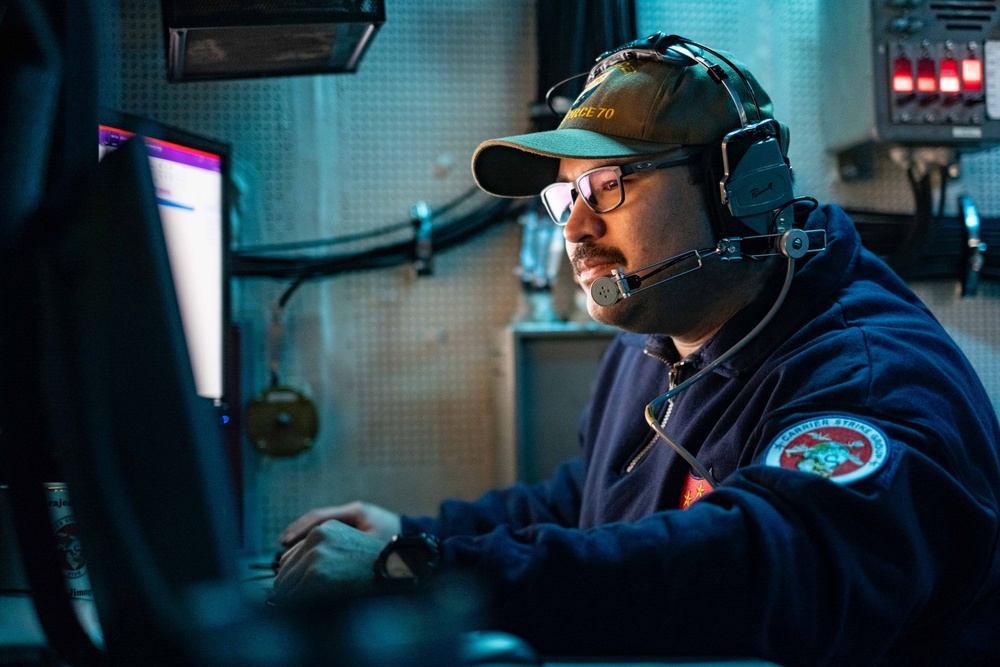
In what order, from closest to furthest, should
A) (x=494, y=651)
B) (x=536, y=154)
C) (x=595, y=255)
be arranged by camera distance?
(x=494, y=651) → (x=595, y=255) → (x=536, y=154)

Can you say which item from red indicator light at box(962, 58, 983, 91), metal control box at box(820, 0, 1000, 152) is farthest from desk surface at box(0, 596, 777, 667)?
red indicator light at box(962, 58, 983, 91)

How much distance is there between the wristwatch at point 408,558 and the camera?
91 centimetres

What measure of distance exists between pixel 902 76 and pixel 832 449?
65.4 inches

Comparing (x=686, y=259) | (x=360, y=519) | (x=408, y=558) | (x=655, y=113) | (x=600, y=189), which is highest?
(x=655, y=113)

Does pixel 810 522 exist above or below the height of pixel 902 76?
below

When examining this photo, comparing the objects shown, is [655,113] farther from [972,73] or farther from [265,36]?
[972,73]

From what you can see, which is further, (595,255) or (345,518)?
(345,518)

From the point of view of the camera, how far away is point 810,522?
92 centimetres

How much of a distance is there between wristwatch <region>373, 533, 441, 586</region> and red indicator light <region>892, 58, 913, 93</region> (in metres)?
1.92

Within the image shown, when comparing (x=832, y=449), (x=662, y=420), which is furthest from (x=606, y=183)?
(x=832, y=449)

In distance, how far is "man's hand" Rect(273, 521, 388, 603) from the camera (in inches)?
36.4

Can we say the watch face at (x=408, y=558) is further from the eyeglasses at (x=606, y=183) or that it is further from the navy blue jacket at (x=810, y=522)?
the eyeglasses at (x=606, y=183)

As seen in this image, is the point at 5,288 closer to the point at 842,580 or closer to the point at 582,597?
the point at 582,597

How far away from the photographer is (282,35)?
1.75 metres
